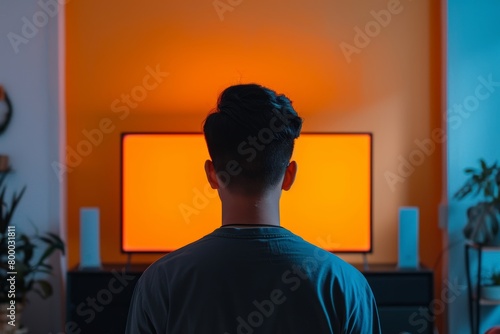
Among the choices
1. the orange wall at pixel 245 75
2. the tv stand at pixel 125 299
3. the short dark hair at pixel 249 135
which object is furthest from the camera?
the orange wall at pixel 245 75

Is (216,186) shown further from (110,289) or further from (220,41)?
(220,41)

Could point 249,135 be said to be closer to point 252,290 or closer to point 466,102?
point 252,290

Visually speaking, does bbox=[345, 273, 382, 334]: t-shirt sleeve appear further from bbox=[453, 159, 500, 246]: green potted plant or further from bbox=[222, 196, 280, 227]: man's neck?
bbox=[453, 159, 500, 246]: green potted plant

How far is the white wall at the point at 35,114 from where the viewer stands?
4.04m

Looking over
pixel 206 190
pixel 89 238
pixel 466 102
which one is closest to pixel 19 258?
pixel 89 238

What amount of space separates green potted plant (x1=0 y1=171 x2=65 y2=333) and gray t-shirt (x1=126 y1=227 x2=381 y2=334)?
287 cm

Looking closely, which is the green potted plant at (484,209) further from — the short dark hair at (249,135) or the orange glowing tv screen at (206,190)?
the short dark hair at (249,135)

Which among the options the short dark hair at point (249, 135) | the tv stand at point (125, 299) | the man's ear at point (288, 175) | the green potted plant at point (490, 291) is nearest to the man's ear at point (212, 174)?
the short dark hair at point (249, 135)

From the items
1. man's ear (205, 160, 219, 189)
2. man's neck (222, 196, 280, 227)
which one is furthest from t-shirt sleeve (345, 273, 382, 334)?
man's ear (205, 160, 219, 189)

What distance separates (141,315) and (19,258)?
123 inches

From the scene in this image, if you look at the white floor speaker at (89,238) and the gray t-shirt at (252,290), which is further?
the white floor speaker at (89,238)

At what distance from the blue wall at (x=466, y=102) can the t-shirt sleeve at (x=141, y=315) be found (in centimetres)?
329

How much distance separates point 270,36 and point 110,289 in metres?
1.88

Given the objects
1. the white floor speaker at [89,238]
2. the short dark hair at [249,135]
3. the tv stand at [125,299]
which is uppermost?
the short dark hair at [249,135]
